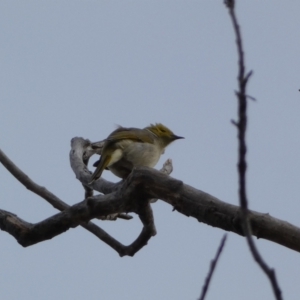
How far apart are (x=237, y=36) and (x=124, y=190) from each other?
2.64 m

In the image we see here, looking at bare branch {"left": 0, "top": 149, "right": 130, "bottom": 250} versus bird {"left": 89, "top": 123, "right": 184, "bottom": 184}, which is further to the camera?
bird {"left": 89, "top": 123, "right": 184, "bottom": 184}

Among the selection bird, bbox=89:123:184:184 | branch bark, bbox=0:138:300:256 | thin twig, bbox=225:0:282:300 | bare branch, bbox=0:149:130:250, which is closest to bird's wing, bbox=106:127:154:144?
bird, bbox=89:123:184:184

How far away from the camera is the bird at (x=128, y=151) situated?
7.48 metres

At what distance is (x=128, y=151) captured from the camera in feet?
25.5

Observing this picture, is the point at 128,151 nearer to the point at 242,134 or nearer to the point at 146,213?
the point at 146,213

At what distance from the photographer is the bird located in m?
7.48

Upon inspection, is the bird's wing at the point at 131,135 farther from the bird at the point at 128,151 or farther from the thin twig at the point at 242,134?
the thin twig at the point at 242,134

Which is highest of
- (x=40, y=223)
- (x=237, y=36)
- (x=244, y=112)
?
(x=40, y=223)

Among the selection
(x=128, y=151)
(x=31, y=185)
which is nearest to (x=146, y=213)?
(x=31, y=185)

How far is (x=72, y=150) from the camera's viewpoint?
22.8 ft

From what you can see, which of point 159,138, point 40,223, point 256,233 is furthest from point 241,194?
point 159,138

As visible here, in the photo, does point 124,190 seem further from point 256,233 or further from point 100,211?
point 256,233

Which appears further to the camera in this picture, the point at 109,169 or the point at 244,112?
the point at 109,169

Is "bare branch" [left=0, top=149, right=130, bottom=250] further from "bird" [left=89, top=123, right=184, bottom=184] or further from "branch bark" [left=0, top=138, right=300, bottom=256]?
"bird" [left=89, top=123, right=184, bottom=184]
